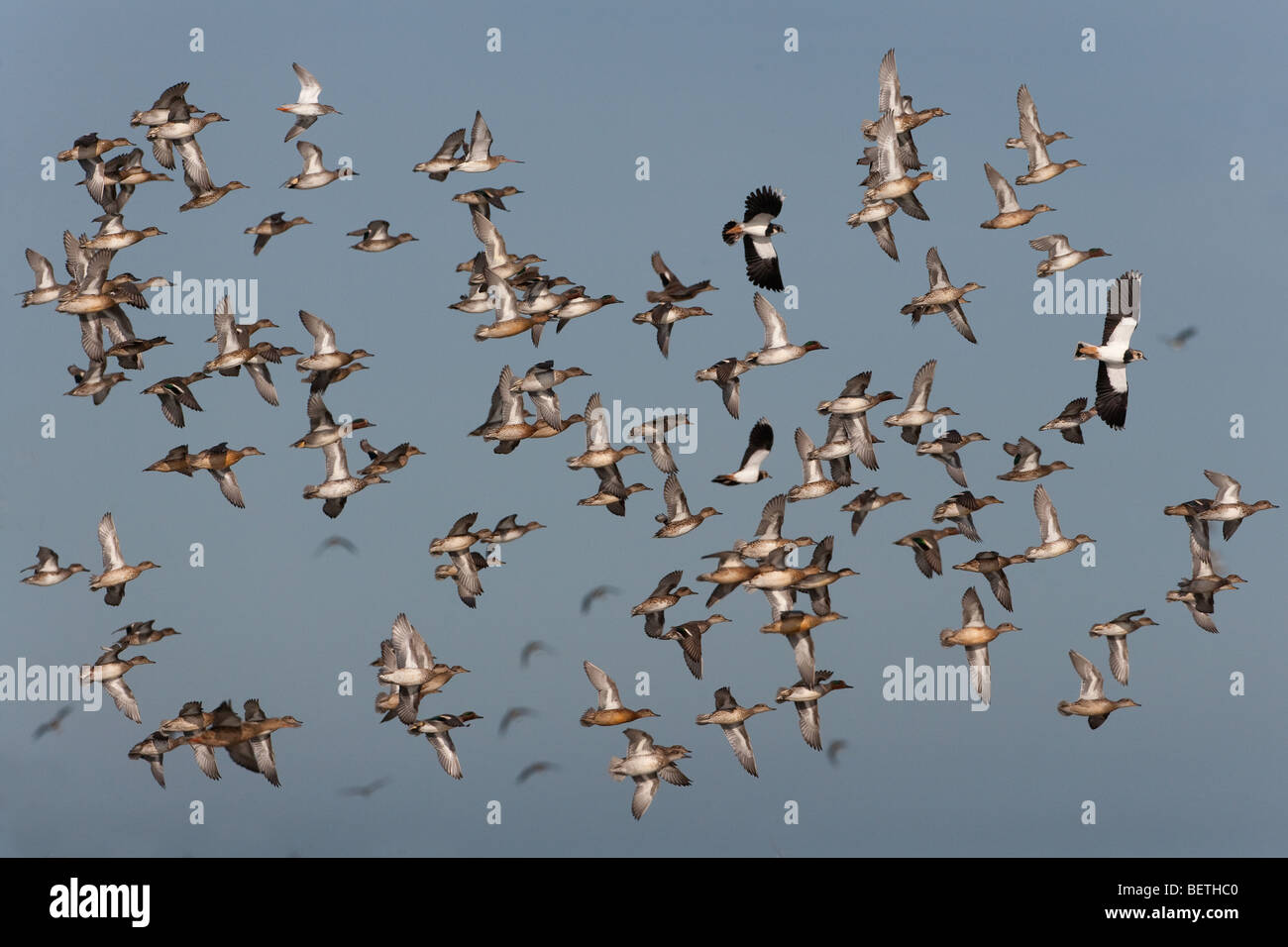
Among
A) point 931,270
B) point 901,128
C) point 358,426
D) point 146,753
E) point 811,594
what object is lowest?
point 146,753
